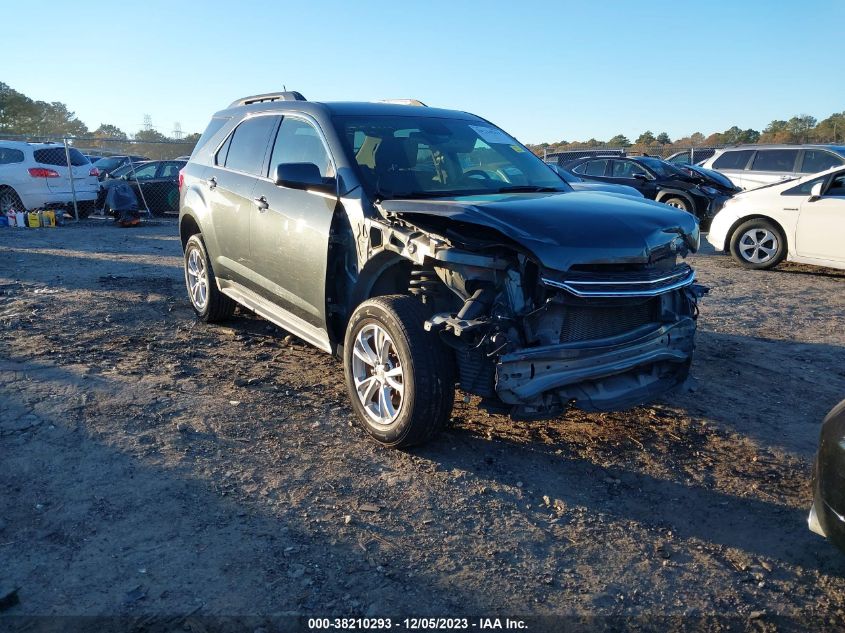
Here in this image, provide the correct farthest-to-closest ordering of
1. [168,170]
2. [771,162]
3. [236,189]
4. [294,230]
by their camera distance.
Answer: [168,170], [771,162], [236,189], [294,230]

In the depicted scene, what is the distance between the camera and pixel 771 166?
615 inches

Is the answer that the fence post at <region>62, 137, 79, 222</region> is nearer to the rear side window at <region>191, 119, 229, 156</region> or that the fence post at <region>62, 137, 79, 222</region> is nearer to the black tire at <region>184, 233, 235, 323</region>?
the black tire at <region>184, 233, 235, 323</region>

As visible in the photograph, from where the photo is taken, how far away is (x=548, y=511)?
3396 mm

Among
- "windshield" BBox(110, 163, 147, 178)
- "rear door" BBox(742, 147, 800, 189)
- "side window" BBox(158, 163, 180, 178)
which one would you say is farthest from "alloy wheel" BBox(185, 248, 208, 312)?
"rear door" BBox(742, 147, 800, 189)

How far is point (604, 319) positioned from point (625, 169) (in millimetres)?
12345

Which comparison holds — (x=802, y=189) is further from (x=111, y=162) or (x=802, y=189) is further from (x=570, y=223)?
(x=111, y=162)

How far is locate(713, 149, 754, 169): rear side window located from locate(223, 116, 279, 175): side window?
13561mm

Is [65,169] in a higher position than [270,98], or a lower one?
lower

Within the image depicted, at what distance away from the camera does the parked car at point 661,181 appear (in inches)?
543

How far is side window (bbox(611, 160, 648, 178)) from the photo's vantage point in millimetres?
14909

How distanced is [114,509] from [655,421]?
315 cm

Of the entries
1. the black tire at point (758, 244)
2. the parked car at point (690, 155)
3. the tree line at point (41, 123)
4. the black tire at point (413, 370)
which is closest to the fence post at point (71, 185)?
the black tire at point (758, 244)

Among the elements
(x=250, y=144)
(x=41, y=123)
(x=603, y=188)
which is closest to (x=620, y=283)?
→ (x=603, y=188)

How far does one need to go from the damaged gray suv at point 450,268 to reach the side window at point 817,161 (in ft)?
39.2
